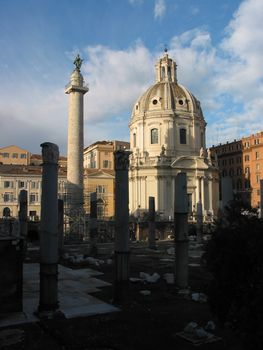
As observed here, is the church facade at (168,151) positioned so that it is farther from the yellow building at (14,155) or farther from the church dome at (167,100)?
the yellow building at (14,155)

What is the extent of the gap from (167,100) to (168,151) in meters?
8.28

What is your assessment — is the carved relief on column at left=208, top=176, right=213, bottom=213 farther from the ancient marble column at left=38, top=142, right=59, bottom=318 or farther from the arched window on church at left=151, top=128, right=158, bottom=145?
the ancient marble column at left=38, top=142, right=59, bottom=318

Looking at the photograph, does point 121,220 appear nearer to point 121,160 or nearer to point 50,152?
point 121,160

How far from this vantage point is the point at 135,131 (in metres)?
65.3

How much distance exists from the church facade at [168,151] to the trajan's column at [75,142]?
58.4 ft

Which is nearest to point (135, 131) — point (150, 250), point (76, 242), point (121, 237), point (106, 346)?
point (76, 242)

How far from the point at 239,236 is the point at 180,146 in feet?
183

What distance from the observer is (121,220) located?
44.4 ft

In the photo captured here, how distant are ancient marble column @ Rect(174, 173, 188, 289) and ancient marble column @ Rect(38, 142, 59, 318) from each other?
507cm

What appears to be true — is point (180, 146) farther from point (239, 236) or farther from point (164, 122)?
point (239, 236)

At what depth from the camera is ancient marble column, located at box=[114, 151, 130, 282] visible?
43.6 ft

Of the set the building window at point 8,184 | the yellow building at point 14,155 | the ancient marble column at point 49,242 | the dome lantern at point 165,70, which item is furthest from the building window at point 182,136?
the ancient marble column at point 49,242

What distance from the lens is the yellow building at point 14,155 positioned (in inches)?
3027

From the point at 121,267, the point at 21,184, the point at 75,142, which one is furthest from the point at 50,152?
the point at 21,184
